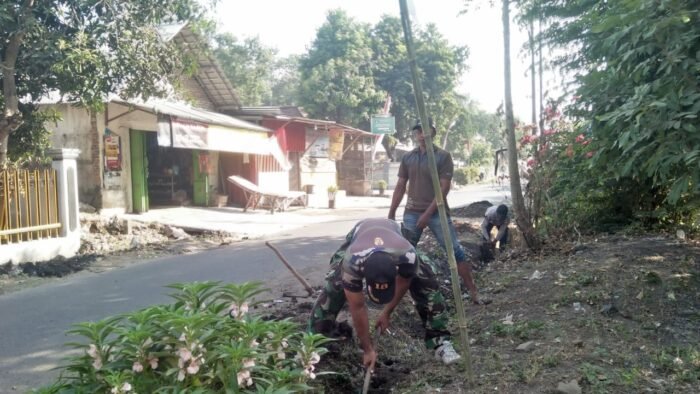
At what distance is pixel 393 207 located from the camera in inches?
231

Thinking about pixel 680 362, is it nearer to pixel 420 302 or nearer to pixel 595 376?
pixel 595 376

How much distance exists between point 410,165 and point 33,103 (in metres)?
8.02

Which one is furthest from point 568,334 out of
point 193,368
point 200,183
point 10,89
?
point 200,183

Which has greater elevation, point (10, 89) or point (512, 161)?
point (10, 89)

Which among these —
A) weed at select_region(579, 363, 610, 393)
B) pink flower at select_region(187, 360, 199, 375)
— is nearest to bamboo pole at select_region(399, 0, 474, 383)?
weed at select_region(579, 363, 610, 393)

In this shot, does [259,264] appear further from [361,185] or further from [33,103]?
[361,185]

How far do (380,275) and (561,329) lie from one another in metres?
1.86

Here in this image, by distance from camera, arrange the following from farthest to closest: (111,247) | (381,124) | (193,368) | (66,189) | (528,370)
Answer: (381,124), (111,247), (66,189), (528,370), (193,368)

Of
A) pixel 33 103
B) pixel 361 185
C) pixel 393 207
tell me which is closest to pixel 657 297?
pixel 393 207

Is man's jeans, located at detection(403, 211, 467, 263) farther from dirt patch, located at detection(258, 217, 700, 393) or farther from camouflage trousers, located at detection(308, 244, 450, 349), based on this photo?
camouflage trousers, located at detection(308, 244, 450, 349)

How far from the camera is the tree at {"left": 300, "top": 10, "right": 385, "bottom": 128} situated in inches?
1238

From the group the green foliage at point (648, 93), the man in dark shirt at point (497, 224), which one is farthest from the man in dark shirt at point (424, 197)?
the man in dark shirt at point (497, 224)

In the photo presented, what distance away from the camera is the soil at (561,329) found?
11.8 feet

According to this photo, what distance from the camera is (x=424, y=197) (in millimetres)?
5797
